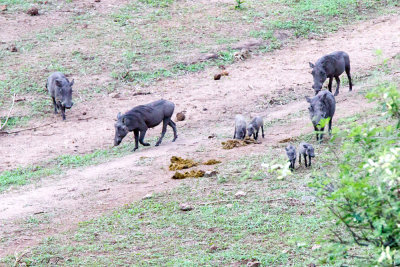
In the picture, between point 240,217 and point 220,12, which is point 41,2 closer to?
point 220,12

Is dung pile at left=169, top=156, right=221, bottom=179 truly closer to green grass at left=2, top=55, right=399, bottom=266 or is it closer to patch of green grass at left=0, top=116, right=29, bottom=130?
green grass at left=2, top=55, right=399, bottom=266

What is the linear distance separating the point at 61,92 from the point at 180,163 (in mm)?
5920

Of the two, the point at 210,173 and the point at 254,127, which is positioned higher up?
the point at 254,127

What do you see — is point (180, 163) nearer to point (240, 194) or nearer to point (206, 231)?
point (240, 194)

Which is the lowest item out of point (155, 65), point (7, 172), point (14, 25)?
point (7, 172)

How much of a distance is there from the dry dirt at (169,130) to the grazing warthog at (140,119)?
528 mm

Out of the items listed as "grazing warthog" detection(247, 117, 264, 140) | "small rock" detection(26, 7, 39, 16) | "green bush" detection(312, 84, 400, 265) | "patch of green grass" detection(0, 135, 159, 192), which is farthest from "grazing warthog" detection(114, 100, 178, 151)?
"small rock" detection(26, 7, 39, 16)

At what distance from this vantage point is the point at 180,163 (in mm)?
10812

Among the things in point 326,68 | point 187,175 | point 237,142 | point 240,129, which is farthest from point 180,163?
point 326,68

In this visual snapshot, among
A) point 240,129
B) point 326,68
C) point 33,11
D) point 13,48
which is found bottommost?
point 240,129

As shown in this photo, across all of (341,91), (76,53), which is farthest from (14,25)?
(341,91)

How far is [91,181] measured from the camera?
10602mm

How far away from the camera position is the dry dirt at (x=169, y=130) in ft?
30.8

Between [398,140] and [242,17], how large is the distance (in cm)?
1686
